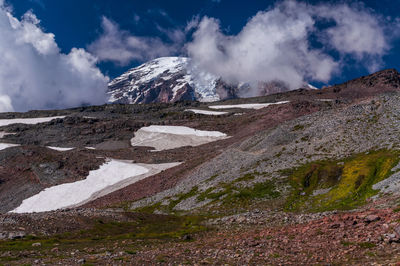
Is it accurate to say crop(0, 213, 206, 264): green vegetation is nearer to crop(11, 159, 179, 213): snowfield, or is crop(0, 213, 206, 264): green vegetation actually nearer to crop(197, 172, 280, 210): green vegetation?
crop(197, 172, 280, 210): green vegetation

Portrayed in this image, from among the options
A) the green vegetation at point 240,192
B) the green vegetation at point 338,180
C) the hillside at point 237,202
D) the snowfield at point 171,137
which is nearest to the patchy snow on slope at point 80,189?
the hillside at point 237,202

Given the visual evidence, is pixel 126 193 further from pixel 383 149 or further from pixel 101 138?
pixel 101 138

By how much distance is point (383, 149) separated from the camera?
53.0 meters

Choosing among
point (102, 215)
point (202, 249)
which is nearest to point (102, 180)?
point (102, 215)

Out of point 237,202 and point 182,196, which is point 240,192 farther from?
point 182,196

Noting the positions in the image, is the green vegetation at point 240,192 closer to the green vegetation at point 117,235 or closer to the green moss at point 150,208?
the green vegetation at point 117,235

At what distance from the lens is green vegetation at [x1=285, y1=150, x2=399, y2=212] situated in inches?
1625

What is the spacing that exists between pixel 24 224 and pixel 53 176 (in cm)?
7016

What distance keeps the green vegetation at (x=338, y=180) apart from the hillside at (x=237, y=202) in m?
0.18

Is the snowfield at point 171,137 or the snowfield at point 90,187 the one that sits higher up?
the snowfield at point 171,137

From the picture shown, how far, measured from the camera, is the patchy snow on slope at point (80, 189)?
275 feet

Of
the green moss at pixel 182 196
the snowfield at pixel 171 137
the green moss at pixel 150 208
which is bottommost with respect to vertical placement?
the green moss at pixel 150 208

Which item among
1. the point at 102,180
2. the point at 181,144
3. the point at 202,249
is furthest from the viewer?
the point at 181,144

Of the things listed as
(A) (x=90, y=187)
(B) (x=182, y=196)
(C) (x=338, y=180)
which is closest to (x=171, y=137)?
(A) (x=90, y=187)
